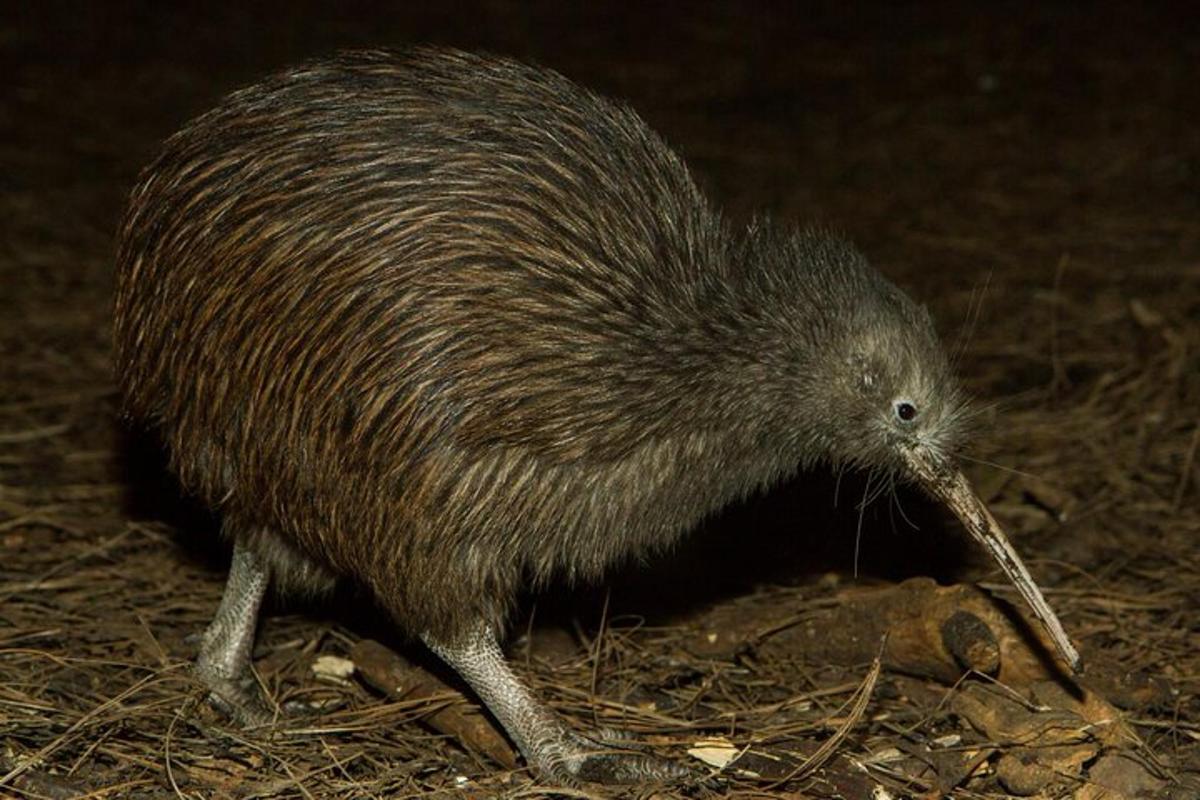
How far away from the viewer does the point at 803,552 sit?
4.86 metres

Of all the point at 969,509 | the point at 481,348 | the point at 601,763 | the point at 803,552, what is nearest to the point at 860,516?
the point at 969,509

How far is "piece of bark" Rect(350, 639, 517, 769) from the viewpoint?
13.3 feet

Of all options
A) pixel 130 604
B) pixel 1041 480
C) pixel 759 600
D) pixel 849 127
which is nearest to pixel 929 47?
pixel 849 127

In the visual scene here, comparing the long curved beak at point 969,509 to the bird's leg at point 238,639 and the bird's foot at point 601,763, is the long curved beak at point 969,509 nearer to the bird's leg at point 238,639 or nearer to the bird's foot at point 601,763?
the bird's foot at point 601,763

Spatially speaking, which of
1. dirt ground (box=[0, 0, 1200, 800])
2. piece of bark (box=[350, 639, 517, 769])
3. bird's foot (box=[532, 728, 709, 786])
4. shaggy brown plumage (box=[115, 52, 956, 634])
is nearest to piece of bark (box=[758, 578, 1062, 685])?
dirt ground (box=[0, 0, 1200, 800])

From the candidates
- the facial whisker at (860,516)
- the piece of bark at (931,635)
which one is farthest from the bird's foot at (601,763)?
the facial whisker at (860,516)

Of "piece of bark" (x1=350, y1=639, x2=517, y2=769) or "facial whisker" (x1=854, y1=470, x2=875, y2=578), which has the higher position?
"facial whisker" (x1=854, y1=470, x2=875, y2=578)

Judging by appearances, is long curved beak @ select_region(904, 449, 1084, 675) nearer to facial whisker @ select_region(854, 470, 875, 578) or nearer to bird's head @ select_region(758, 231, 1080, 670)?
bird's head @ select_region(758, 231, 1080, 670)

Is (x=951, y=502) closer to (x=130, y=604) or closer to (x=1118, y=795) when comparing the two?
(x=1118, y=795)

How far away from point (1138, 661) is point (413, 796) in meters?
1.85

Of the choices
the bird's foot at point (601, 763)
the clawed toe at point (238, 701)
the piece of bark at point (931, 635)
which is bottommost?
the clawed toe at point (238, 701)

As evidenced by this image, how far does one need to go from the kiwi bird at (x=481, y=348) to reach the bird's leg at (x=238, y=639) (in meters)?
0.08

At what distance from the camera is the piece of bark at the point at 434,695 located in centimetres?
404

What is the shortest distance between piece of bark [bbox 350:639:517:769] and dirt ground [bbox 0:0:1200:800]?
0.04ft
